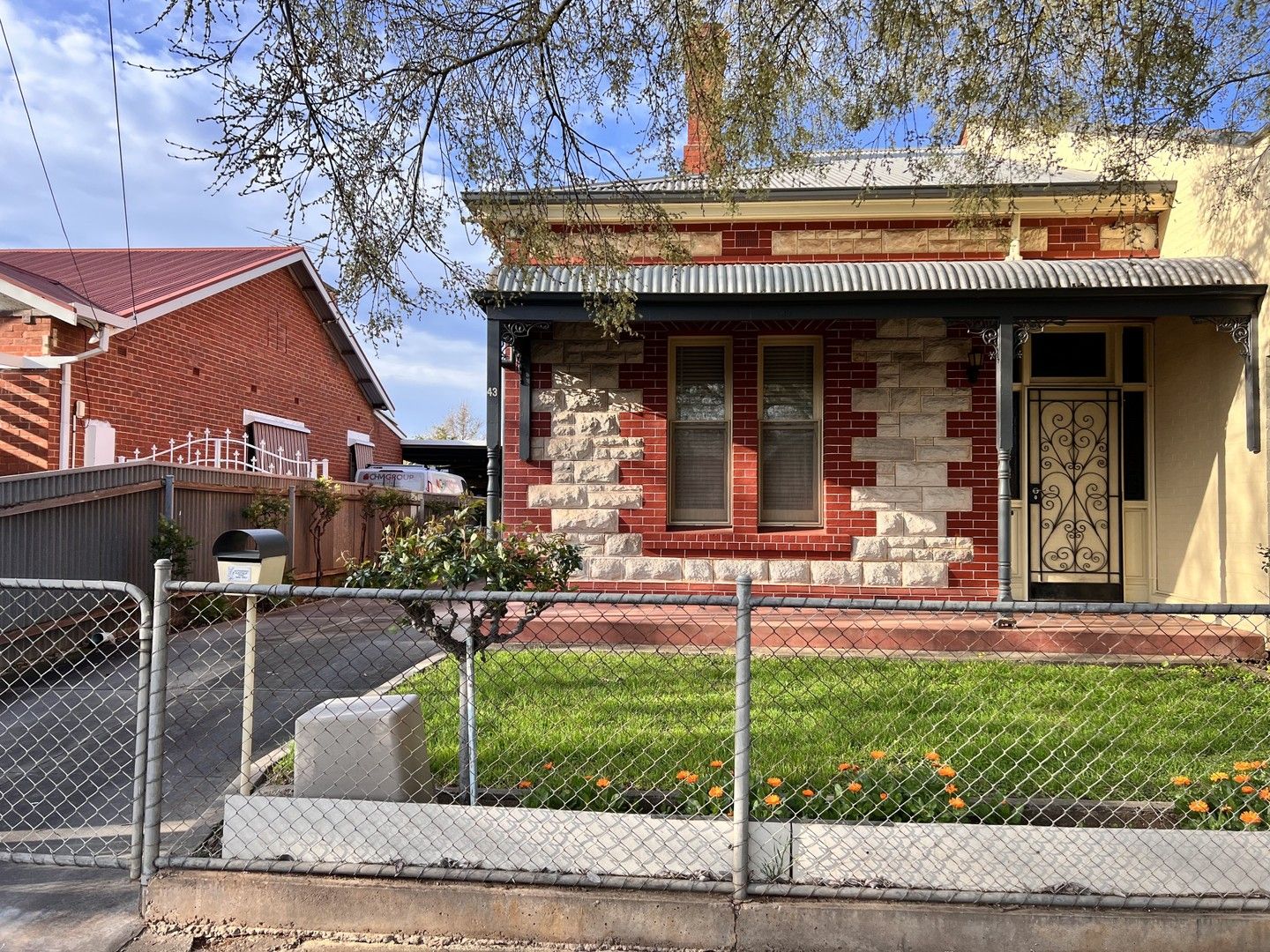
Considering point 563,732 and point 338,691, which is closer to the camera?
point 563,732

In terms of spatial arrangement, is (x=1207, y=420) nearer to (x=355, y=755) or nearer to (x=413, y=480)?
(x=355, y=755)

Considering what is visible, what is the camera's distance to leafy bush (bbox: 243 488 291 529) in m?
11.2

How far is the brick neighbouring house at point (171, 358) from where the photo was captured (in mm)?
11312

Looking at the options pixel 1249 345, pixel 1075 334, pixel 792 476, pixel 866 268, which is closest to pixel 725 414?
pixel 792 476

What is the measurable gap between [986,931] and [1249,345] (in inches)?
268

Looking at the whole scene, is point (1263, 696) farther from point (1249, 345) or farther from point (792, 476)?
point (792, 476)

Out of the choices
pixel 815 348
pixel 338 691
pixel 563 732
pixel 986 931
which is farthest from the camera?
pixel 815 348

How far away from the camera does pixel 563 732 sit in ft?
16.5

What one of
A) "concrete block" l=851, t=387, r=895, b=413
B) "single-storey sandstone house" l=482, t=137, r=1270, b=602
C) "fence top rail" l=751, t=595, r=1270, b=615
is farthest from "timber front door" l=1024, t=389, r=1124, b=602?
"fence top rail" l=751, t=595, r=1270, b=615

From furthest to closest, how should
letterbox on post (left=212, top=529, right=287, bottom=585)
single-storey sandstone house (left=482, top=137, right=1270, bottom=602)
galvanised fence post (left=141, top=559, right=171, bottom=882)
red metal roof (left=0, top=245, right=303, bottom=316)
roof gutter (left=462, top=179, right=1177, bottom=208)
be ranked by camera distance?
1. red metal roof (left=0, top=245, right=303, bottom=316)
2. single-storey sandstone house (left=482, top=137, right=1270, bottom=602)
3. roof gutter (left=462, top=179, right=1177, bottom=208)
4. letterbox on post (left=212, top=529, right=287, bottom=585)
5. galvanised fence post (left=141, top=559, right=171, bottom=882)

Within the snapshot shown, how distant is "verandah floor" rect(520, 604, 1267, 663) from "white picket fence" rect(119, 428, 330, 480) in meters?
7.52

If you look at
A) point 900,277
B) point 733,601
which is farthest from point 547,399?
point 733,601

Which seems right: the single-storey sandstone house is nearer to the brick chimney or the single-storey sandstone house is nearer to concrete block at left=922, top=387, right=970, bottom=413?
concrete block at left=922, top=387, right=970, bottom=413

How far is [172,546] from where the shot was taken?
9406 mm
